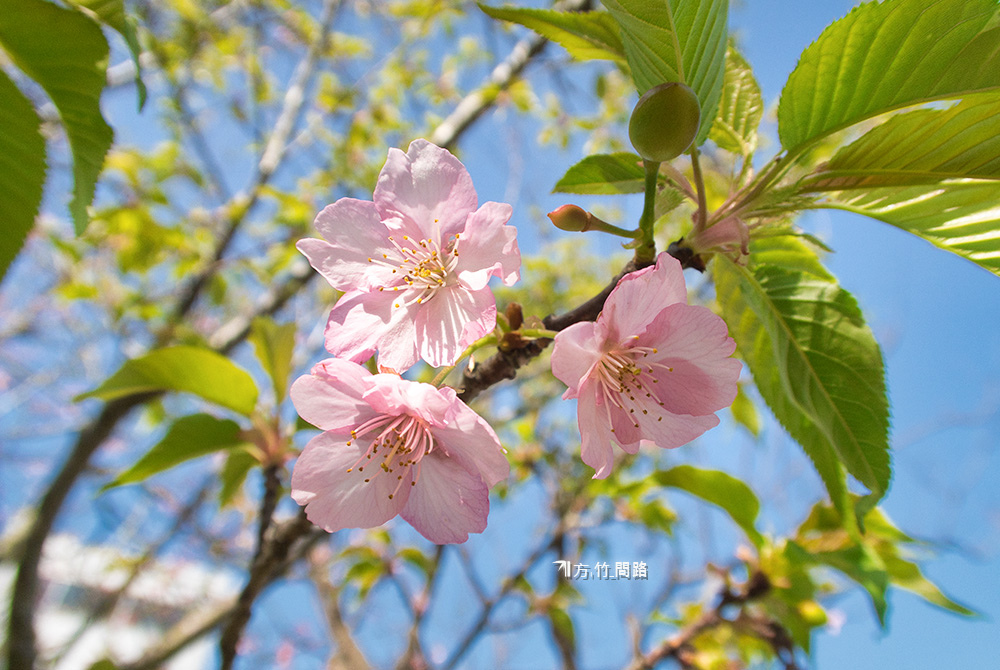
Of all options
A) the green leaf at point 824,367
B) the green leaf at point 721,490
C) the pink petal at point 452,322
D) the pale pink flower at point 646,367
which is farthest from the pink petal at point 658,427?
the green leaf at point 721,490

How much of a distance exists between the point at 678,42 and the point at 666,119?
14 centimetres

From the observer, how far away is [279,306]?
9.16 feet

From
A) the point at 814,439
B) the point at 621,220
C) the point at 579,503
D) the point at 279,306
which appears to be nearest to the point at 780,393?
the point at 814,439

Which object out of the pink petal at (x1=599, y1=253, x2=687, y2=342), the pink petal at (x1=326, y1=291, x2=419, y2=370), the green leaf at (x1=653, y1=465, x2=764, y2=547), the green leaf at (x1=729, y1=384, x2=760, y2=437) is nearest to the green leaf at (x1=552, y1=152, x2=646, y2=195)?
the pink petal at (x1=599, y1=253, x2=687, y2=342)

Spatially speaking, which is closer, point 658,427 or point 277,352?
point 658,427

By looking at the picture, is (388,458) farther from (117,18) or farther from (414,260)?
(117,18)

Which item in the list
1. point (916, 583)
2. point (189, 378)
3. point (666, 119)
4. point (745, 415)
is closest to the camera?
point (666, 119)

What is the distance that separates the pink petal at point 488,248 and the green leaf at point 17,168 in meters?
0.59

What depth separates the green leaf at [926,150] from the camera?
0.69 m

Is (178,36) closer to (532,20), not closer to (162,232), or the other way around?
(162,232)

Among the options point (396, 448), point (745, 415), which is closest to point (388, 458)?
point (396, 448)

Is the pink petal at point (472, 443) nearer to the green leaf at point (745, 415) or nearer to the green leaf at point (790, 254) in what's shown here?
the green leaf at point (790, 254)

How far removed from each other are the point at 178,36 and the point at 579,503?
3869 millimetres

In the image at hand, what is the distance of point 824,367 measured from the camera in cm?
82
